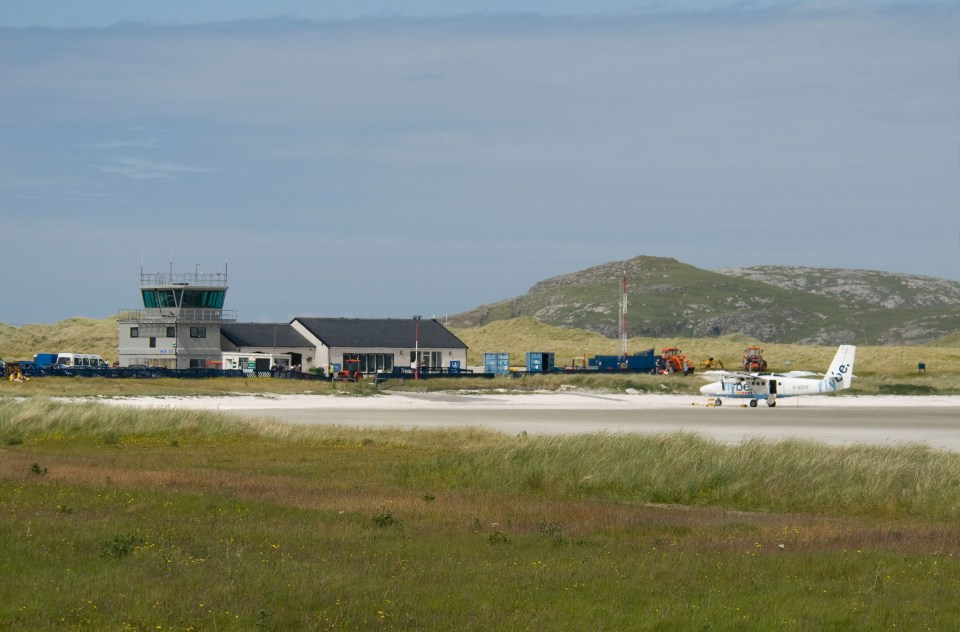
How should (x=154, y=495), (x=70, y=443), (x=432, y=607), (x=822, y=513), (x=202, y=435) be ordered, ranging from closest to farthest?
(x=432, y=607) → (x=154, y=495) → (x=822, y=513) → (x=70, y=443) → (x=202, y=435)

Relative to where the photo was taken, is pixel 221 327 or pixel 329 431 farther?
pixel 221 327

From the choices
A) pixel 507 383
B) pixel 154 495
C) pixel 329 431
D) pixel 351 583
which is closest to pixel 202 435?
pixel 329 431

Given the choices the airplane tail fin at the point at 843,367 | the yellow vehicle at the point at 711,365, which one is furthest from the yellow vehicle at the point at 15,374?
the yellow vehicle at the point at 711,365

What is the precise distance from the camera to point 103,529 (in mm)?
14891

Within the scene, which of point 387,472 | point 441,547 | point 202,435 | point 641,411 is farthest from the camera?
point 641,411

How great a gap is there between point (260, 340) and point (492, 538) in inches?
3520

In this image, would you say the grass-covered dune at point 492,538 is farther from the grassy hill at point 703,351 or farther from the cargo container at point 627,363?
the grassy hill at point 703,351

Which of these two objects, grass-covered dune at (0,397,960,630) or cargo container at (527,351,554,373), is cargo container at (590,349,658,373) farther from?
grass-covered dune at (0,397,960,630)

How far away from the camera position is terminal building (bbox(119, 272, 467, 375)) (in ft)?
303

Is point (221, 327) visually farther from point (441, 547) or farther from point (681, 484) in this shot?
point (441, 547)

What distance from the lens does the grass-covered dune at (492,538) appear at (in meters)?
11.1

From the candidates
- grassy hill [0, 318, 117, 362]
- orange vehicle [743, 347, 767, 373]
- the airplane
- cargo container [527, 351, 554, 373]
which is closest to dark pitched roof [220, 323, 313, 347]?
cargo container [527, 351, 554, 373]

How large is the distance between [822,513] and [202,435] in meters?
21.3

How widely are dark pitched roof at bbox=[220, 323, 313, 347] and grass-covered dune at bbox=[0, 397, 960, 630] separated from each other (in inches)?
2839
